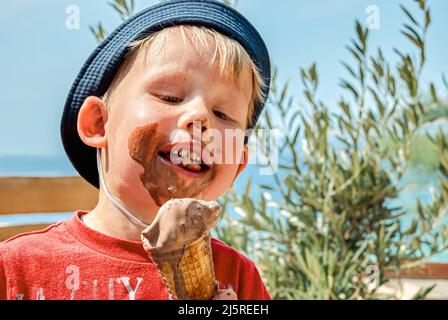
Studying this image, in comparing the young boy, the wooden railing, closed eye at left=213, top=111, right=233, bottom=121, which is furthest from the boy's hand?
the wooden railing

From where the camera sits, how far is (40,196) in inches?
31.2

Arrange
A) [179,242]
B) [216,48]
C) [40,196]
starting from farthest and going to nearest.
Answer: [40,196], [216,48], [179,242]

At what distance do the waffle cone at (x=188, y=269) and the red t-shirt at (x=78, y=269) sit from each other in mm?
88

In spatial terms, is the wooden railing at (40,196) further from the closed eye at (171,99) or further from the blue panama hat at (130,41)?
the closed eye at (171,99)

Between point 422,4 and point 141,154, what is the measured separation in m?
0.65

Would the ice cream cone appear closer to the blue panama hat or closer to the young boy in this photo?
the young boy

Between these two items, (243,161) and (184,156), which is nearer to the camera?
(184,156)

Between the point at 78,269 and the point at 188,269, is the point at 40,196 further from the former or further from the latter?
the point at 188,269

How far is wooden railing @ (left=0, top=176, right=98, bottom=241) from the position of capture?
0.75 m

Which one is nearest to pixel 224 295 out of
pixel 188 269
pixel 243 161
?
pixel 188 269

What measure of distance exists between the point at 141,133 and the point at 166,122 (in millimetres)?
22
